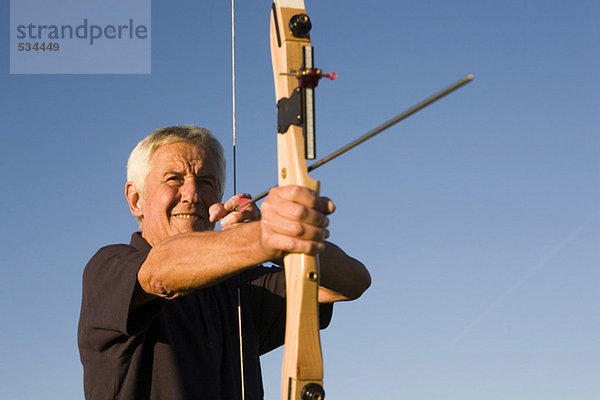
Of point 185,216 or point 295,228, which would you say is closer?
point 295,228

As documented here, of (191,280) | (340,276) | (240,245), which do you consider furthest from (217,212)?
(240,245)

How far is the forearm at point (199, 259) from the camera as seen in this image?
7.02 feet

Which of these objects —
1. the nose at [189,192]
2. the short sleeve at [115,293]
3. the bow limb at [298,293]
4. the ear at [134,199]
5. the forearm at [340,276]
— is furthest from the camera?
the ear at [134,199]

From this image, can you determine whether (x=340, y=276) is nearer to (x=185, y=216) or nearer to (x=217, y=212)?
(x=217, y=212)

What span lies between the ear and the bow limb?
1351mm

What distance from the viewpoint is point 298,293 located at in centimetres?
215

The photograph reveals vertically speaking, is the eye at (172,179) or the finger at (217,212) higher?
the eye at (172,179)

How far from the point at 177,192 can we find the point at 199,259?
1061mm

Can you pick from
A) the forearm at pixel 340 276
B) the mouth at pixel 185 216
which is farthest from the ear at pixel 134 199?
the forearm at pixel 340 276

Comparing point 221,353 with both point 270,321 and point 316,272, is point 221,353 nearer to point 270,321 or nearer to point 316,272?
point 270,321

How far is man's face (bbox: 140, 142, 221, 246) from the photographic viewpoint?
3.28 metres

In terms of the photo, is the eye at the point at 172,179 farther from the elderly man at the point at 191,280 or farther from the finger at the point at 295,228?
the finger at the point at 295,228

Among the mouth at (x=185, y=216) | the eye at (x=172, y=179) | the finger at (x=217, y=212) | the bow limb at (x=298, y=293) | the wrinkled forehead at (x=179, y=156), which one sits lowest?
the bow limb at (x=298, y=293)

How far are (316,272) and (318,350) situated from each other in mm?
236
